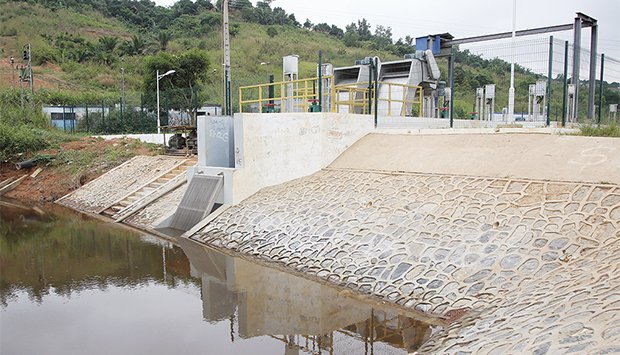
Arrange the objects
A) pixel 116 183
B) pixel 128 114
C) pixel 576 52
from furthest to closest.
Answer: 1. pixel 128 114
2. pixel 116 183
3. pixel 576 52

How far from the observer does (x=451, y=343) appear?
732 centimetres

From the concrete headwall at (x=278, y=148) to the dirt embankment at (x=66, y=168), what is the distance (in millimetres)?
10027

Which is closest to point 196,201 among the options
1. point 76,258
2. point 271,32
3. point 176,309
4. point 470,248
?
point 76,258

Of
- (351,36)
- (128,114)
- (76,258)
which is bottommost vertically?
(76,258)

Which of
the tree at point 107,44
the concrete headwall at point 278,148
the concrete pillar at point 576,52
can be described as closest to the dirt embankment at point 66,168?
the concrete headwall at point 278,148

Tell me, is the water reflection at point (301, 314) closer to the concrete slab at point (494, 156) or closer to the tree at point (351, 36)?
the concrete slab at point (494, 156)

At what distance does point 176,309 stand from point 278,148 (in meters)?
7.06

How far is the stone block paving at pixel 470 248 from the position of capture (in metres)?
6.92

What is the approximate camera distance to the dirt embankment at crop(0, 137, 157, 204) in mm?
23891

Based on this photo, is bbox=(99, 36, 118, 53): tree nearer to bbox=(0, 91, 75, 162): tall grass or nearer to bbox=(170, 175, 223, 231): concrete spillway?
bbox=(0, 91, 75, 162): tall grass

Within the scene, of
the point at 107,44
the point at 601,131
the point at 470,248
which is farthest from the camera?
the point at 107,44

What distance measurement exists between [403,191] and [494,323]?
542 cm

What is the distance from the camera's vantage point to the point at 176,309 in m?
9.76

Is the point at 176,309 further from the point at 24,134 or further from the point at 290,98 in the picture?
the point at 24,134
